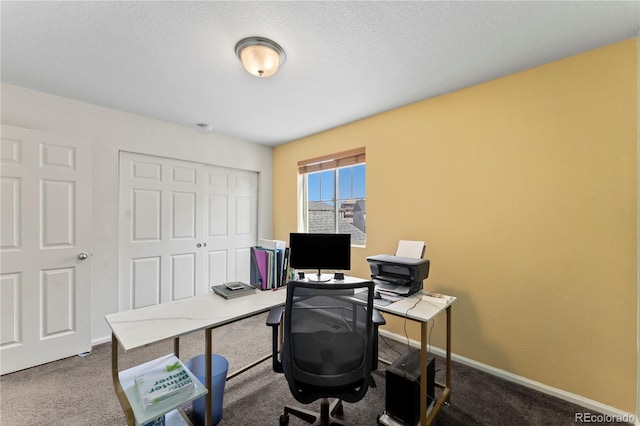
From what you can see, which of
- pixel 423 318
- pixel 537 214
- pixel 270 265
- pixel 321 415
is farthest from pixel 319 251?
pixel 537 214

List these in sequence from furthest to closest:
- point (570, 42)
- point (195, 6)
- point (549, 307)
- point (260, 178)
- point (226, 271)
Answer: point (260, 178)
point (226, 271)
point (549, 307)
point (570, 42)
point (195, 6)

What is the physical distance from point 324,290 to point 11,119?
10.6ft

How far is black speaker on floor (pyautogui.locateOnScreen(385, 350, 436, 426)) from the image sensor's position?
1.64 m

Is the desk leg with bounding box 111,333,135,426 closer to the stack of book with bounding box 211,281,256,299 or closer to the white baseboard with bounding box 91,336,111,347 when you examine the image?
the stack of book with bounding box 211,281,256,299

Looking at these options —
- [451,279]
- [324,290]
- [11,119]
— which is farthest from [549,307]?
[11,119]

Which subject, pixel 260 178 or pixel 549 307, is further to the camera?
pixel 260 178

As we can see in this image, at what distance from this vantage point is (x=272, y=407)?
1849mm

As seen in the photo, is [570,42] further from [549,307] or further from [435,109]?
[549,307]

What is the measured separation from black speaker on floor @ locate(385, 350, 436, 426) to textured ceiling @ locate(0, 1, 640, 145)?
2208mm

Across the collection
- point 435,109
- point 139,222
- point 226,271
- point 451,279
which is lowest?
point 226,271

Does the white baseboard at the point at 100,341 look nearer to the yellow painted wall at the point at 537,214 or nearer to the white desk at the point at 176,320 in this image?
the white desk at the point at 176,320

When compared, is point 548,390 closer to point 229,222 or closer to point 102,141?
point 229,222

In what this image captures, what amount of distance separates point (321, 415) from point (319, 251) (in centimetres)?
117

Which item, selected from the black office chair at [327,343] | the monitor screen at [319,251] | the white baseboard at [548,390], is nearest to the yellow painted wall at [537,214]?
the white baseboard at [548,390]
